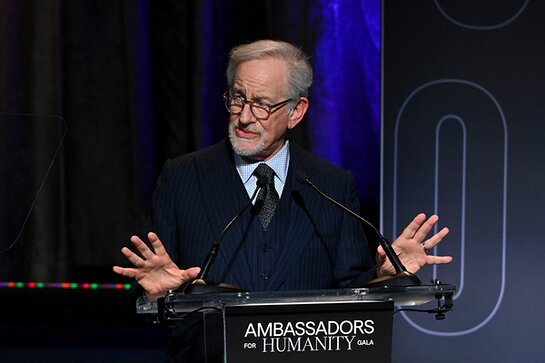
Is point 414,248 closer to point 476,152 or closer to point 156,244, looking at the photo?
point 156,244

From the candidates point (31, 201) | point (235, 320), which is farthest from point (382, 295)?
point (31, 201)

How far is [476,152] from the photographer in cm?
329

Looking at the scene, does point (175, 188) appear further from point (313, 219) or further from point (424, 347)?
point (424, 347)

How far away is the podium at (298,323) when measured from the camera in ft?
5.98

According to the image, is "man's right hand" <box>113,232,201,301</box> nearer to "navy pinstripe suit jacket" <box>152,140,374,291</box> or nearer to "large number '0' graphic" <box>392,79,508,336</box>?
"navy pinstripe suit jacket" <box>152,140,374,291</box>

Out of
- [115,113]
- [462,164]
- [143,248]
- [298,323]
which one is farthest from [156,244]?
[115,113]

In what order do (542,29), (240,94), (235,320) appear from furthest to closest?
1. (542,29)
2. (240,94)
3. (235,320)

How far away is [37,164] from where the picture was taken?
410 centimetres

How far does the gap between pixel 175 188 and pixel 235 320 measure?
31.2 inches

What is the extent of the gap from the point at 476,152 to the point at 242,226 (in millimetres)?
1145

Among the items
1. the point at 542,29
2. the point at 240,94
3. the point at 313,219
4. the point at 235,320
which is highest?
the point at 542,29

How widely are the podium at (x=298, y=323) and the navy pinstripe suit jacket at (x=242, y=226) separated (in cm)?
55

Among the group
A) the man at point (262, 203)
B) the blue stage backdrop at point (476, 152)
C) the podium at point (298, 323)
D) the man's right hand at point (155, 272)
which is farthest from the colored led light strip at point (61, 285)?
the podium at point (298, 323)

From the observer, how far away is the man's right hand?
2.06 meters
